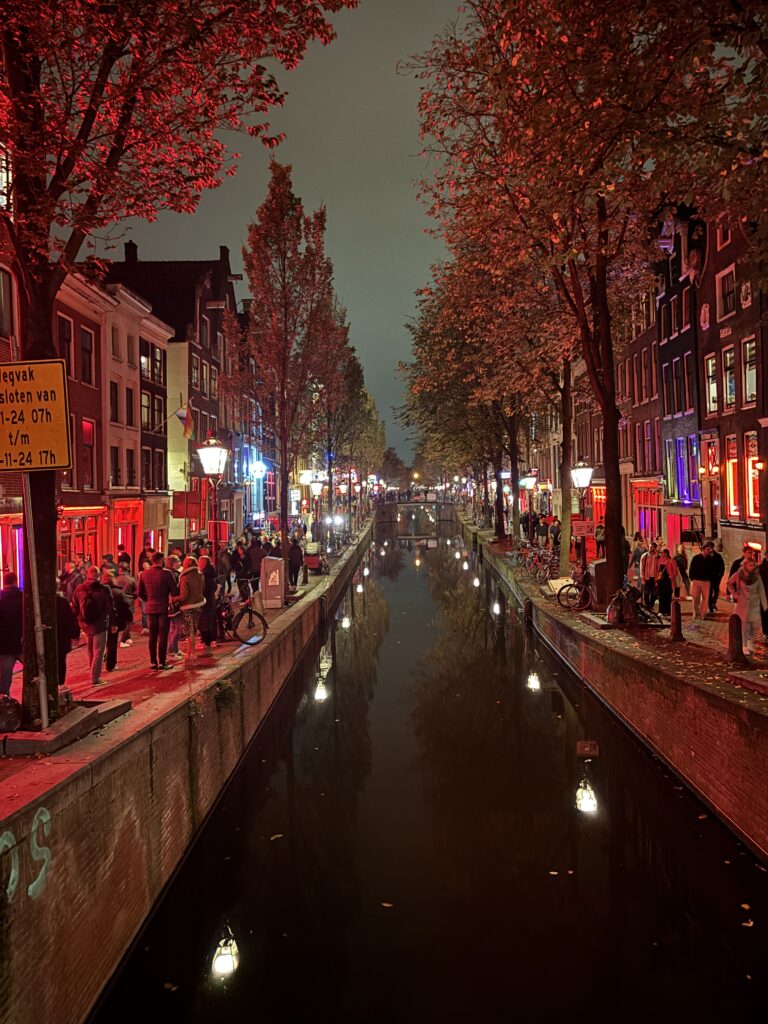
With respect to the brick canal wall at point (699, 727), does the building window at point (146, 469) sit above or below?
above

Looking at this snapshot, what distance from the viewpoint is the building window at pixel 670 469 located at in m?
31.3

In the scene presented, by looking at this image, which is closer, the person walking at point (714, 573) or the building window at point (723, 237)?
the person walking at point (714, 573)

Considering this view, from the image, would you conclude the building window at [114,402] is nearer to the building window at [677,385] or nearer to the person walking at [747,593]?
the building window at [677,385]

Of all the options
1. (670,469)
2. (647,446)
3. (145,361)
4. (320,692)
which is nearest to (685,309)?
(670,469)

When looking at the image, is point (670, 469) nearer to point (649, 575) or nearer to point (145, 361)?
point (649, 575)

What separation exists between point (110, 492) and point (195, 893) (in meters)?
22.2

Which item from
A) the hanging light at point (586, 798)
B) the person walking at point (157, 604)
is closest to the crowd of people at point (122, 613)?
the person walking at point (157, 604)

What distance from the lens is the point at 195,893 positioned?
28.3 ft

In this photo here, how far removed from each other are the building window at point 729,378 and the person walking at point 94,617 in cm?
2008

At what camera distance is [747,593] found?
13.2m

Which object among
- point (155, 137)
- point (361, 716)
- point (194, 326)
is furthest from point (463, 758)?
point (194, 326)

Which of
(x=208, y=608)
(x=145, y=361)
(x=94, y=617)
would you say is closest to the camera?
(x=94, y=617)

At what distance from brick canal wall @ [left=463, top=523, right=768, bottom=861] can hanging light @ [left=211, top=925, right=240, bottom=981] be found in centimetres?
561

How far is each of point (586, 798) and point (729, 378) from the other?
1834cm
